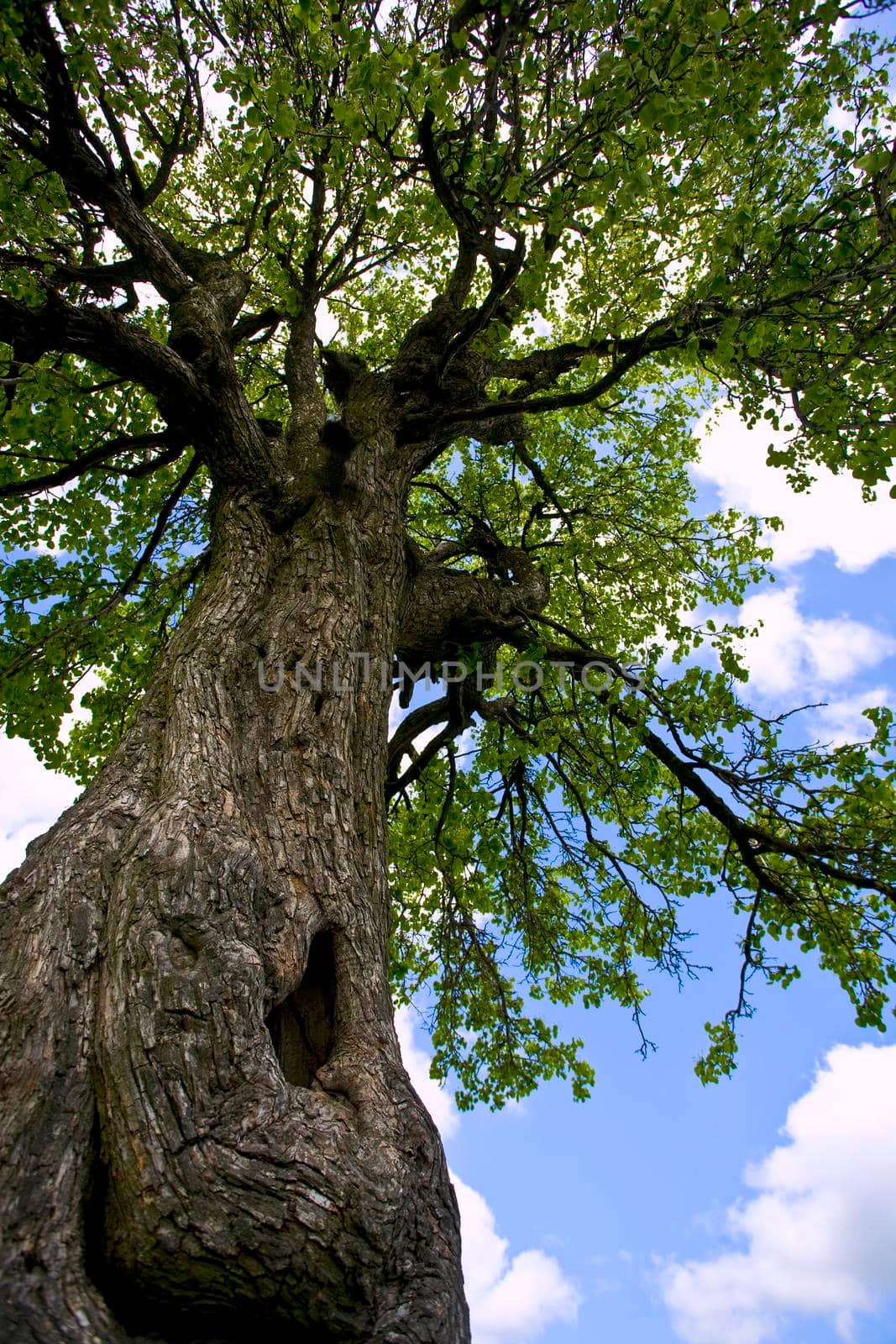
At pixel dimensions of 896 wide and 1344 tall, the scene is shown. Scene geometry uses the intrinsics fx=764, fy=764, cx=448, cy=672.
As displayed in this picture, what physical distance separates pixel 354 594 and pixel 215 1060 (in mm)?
2997

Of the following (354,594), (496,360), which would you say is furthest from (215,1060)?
(496,360)

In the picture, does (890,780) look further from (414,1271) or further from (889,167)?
(414,1271)

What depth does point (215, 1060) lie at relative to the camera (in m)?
2.34

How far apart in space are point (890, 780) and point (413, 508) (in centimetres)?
732

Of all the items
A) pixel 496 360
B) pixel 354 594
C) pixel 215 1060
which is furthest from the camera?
pixel 496 360

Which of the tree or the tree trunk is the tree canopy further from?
the tree trunk

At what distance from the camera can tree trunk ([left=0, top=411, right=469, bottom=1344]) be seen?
2.02 m

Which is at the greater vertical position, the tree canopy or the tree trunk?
the tree canopy

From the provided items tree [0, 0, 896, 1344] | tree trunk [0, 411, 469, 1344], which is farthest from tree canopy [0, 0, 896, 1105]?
tree trunk [0, 411, 469, 1344]

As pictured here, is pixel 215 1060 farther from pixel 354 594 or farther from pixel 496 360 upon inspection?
pixel 496 360

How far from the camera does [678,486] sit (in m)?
10.7

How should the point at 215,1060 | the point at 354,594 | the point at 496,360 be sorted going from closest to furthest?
the point at 215,1060, the point at 354,594, the point at 496,360

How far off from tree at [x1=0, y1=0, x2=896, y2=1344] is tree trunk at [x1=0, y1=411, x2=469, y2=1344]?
13 mm

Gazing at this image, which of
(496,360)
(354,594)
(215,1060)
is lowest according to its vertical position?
(215,1060)
